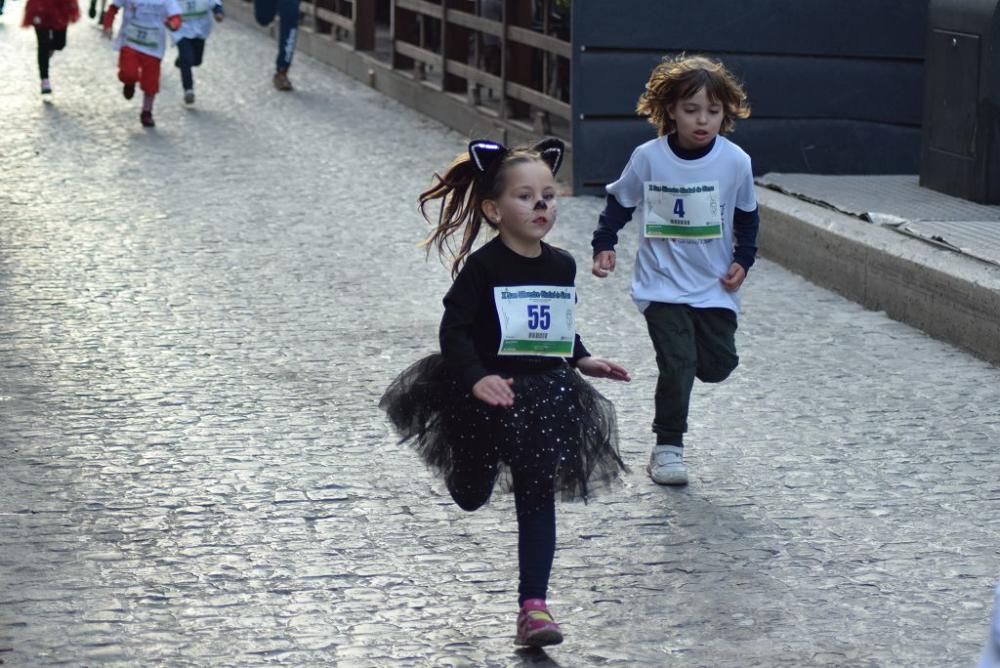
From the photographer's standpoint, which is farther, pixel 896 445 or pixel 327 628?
pixel 896 445

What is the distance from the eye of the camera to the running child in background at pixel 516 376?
463 cm

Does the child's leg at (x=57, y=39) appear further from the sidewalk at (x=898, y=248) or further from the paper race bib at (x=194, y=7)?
the sidewalk at (x=898, y=248)

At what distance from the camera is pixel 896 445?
6570 mm

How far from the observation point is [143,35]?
15492 millimetres

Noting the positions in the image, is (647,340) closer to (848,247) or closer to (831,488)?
(848,247)

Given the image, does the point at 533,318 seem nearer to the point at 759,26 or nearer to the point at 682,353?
A: the point at 682,353

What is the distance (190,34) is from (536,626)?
42.1 ft

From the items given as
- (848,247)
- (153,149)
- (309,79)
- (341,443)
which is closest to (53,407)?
(341,443)

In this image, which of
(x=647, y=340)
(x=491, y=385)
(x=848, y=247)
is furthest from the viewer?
(x=848, y=247)

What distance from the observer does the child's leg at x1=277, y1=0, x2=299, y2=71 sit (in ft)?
59.3

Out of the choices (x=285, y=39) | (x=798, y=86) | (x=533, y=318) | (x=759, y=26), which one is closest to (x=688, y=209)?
(x=533, y=318)

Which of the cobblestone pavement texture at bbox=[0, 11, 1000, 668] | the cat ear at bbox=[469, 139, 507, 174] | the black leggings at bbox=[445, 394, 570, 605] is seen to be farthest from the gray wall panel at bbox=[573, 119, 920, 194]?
the black leggings at bbox=[445, 394, 570, 605]

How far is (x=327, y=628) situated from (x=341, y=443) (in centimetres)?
186

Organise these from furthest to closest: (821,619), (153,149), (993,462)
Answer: (153,149) < (993,462) < (821,619)
